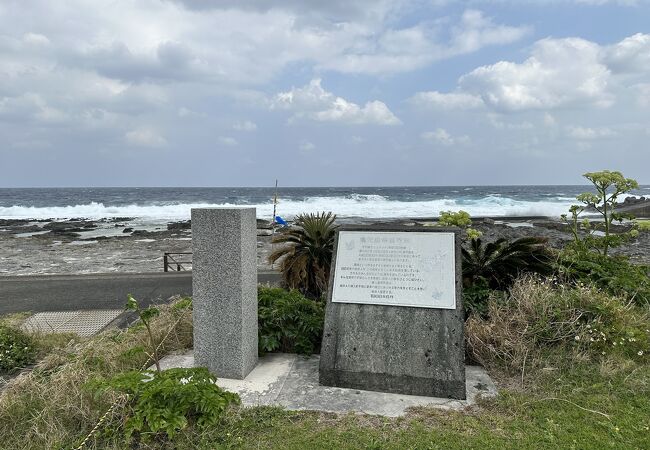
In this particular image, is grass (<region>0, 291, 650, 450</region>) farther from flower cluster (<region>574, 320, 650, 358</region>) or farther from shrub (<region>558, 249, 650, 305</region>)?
shrub (<region>558, 249, 650, 305</region>)

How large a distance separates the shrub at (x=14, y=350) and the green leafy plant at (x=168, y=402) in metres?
2.81

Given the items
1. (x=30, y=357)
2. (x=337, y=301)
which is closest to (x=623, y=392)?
(x=337, y=301)

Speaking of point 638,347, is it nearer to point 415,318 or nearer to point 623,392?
point 623,392

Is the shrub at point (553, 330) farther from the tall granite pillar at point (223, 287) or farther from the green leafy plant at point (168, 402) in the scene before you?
the green leafy plant at point (168, 402)

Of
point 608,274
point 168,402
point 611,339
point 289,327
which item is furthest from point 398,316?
point 608,274

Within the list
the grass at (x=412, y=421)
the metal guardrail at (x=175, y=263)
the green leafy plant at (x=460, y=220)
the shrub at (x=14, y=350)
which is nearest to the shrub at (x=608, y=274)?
the green leafy plant at (x=460, y=220)

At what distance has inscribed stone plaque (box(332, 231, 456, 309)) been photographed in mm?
4312

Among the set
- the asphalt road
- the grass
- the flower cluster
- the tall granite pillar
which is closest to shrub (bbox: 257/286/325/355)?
the tall granite pillar

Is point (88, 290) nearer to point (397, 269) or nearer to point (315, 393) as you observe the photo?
point (315, 393)

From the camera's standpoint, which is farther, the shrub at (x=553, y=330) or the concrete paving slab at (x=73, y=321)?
the concrete paving slab at (x=73, y=321)

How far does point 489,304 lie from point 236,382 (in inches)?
126

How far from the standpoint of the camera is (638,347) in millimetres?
4812

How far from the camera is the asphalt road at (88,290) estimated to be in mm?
8492

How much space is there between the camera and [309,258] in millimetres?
6742
